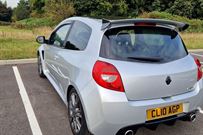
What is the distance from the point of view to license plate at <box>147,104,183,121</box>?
3105 millimetres

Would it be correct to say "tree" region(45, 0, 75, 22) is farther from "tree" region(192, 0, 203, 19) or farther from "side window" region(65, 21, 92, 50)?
"side window" region(65, 21, 92, 50)

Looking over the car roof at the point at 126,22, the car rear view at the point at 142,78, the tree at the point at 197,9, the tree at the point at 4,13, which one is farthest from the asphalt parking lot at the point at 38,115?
the tree at the point at 4,13

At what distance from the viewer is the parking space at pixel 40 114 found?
3874 mm

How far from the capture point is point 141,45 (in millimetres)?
3350

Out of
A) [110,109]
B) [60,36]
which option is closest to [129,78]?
[110,109]

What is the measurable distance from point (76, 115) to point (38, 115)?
106cm

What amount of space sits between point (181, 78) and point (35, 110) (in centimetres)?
249

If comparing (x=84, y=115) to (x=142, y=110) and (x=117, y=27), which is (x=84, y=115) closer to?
(x=142, y=110)

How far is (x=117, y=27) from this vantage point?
333 centimetres

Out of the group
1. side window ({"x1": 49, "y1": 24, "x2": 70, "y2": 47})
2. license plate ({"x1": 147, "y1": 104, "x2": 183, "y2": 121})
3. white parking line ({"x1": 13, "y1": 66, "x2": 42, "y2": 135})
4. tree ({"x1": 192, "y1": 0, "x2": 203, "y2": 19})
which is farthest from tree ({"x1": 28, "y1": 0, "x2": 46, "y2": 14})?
license plate ({"x1": 147, "y1": 104, "x2": 183, "y2": 121})

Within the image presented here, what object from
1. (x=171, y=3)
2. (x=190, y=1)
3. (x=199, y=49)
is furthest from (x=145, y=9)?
(x=199, y=49)

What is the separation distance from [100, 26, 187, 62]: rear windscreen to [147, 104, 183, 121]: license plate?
1.85 feet

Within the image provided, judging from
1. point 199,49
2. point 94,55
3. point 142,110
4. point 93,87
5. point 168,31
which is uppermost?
point 168,31

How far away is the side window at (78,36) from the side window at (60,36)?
0.30m
